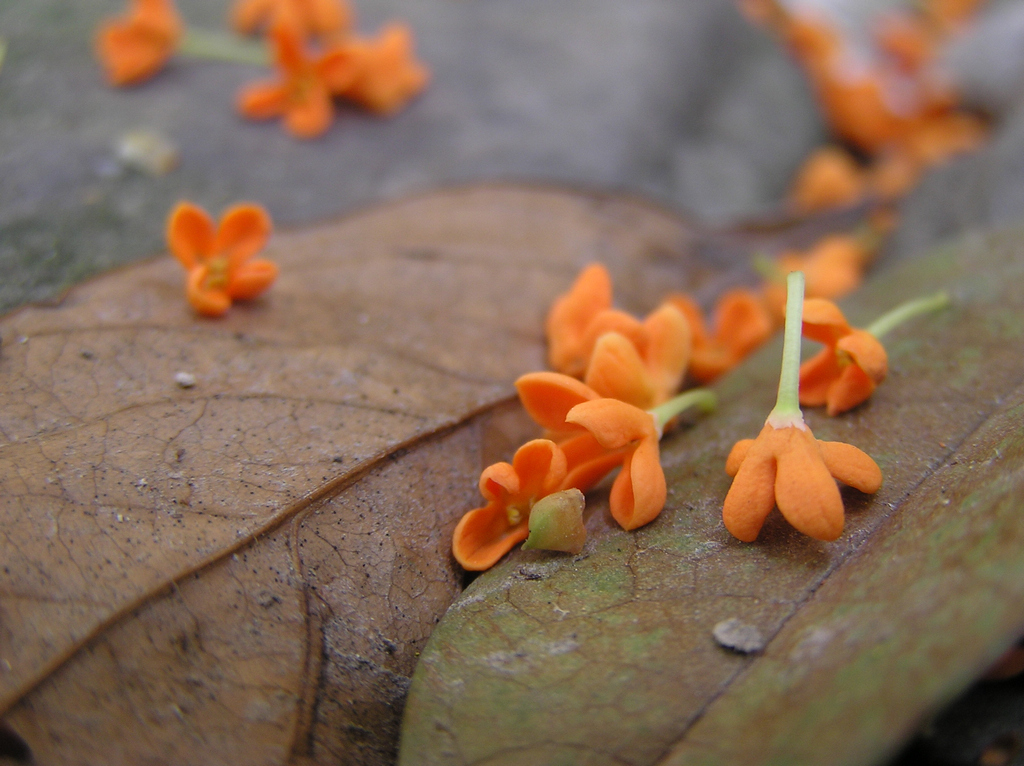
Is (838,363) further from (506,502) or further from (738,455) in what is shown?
(506,502)

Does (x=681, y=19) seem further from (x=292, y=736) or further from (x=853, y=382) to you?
(x=292, y=736)

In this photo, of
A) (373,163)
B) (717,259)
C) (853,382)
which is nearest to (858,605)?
(853,382)

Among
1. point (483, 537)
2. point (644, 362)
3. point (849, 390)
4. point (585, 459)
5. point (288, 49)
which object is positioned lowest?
point (483, 537)

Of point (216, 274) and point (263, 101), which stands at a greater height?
point (263, 101)

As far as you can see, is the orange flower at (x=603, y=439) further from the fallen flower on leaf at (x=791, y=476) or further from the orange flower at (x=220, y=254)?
the orange flower at (x=220, y=254)

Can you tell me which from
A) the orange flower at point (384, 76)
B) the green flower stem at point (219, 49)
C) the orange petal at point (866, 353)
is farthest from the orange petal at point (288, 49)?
the orange petal at point (866, 353)

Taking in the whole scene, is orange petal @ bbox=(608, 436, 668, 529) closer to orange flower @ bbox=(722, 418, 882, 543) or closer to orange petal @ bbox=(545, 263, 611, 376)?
orange flower @ bbox=(722, 418, 882, 543)

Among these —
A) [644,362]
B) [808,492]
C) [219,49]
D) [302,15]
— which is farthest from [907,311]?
[219,49]
